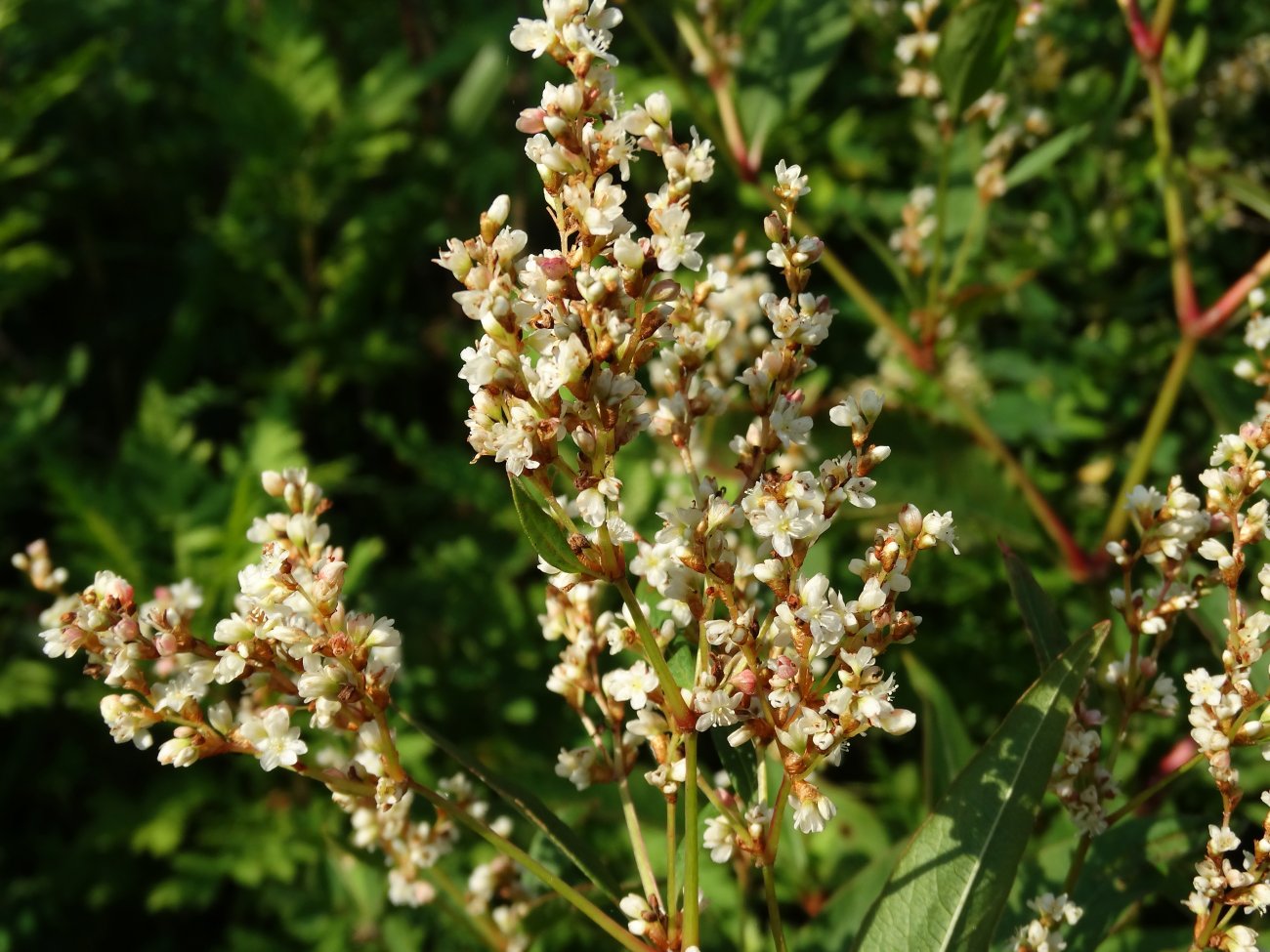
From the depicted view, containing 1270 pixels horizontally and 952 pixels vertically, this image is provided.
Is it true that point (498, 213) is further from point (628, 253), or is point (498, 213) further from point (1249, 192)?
point (1249, 192)

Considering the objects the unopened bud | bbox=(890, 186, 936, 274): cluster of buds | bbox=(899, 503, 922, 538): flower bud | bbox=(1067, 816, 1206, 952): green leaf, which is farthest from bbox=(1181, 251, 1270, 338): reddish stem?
the unopened bud

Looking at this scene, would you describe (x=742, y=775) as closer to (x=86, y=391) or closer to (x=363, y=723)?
(x=363, y=723)

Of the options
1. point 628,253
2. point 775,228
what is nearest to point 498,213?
point 628,253

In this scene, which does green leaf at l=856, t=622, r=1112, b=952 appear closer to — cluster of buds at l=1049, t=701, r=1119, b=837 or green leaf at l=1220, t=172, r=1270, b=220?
cluster of buds at l=1049, t=701, r=1119, b=837

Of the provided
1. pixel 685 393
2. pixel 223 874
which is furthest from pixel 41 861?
pixel 685 393

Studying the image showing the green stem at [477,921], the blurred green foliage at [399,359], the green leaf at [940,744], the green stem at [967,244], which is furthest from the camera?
the blurred green foliage at [399,359]

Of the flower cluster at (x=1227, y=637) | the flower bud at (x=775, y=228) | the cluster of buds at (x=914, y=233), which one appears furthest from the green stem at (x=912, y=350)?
the flower bud at (x=775, y=228)

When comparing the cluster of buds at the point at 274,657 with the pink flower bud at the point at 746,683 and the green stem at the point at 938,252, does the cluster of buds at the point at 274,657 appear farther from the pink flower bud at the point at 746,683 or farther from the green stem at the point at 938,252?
the green stem at the point at 938,252
